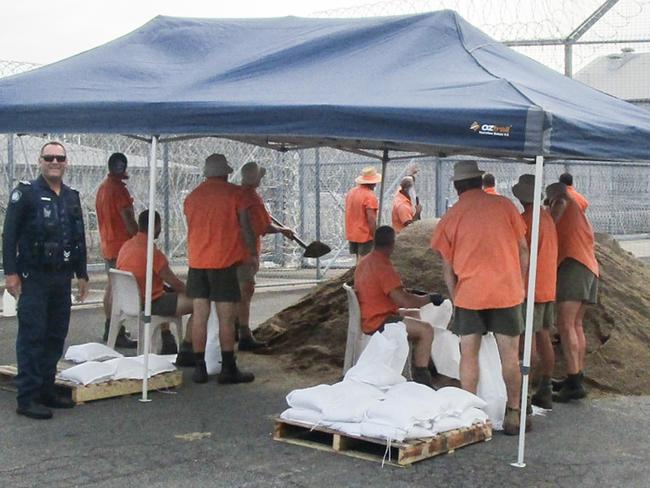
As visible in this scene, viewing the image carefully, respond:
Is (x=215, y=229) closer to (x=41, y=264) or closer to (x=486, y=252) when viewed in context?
(x=41, y=264)

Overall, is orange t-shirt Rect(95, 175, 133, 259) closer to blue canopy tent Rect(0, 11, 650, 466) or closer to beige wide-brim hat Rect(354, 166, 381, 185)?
blue canopy tent Rect(0, 11, 650, 466)

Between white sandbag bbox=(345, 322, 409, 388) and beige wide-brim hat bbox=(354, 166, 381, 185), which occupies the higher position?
beige wide-brim hat bbox=(354, 166, 381, 185)

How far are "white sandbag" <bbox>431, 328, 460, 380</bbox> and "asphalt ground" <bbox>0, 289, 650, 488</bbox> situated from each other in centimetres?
96

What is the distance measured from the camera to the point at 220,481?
5.81 metres

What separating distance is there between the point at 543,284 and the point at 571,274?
66cm

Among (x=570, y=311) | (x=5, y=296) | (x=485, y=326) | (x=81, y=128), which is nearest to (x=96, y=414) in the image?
(x=81, y=128)

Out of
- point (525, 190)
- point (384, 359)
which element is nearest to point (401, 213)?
point (525, 190)

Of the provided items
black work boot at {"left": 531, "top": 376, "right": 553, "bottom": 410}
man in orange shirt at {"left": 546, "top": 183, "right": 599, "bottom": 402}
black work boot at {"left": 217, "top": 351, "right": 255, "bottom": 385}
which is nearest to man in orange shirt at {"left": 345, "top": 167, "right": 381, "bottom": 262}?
black work boot at {"left": 217, "top": 351, "right": 255, "bottom": 385}

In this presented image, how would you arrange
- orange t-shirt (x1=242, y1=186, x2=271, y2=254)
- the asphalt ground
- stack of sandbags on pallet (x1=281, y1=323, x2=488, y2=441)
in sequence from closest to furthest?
1. the asphalt ground
2. stack of sandbags on pallet (x1=281, y1=323, x2=488, y2=441)
3. orange t-shirt (x1=242, y1=186, x2=271, y2=254)

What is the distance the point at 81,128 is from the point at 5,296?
5024 millimetres

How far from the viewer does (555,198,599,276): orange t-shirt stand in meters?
7.99

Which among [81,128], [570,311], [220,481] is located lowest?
[220,481]

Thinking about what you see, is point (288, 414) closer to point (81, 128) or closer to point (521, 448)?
point (521, 448)

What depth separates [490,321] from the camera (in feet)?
22.5
